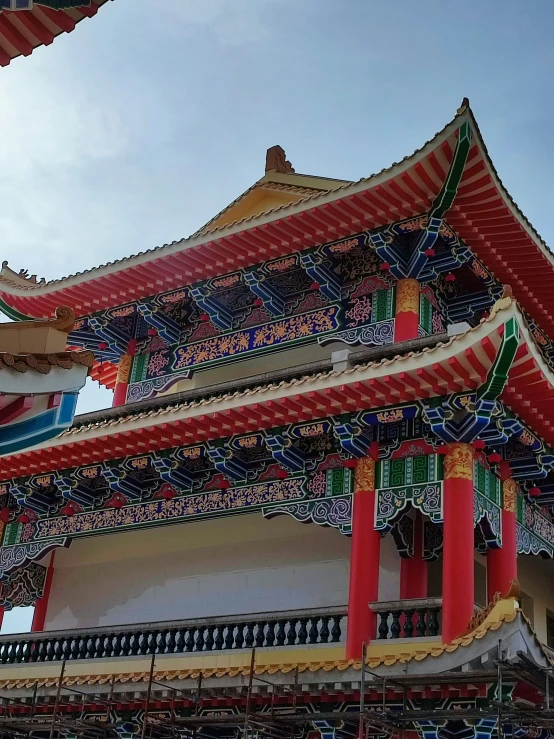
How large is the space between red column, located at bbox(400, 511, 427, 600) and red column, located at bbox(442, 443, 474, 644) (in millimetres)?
1627

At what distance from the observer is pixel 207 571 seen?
15.3 meters

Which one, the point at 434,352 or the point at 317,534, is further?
the point at 317,534

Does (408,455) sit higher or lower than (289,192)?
lower

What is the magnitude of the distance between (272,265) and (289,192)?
220cm

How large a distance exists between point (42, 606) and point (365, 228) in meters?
8.54

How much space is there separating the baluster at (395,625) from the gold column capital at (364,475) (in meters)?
1.69

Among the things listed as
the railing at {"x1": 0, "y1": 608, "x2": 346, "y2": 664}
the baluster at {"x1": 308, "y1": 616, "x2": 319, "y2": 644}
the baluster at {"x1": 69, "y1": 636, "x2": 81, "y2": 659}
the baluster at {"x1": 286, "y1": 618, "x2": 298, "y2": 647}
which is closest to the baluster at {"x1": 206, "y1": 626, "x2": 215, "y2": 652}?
the railing at {"x1": 0, "y1": 608, "x2": 346, "y2": 664}

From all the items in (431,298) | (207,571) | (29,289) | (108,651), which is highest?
(29,289)

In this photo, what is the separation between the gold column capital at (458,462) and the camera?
12305mm

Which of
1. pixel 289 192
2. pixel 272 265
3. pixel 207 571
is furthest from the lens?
pixel 289 192

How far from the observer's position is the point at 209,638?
13305 millimetres

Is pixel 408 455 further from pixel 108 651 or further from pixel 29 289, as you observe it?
pixel 29 289

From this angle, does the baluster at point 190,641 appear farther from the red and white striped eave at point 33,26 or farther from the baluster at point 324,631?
the red and white striped eave at point 33,26

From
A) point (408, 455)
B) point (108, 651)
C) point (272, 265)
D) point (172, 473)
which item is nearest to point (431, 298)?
point (272, 265)
